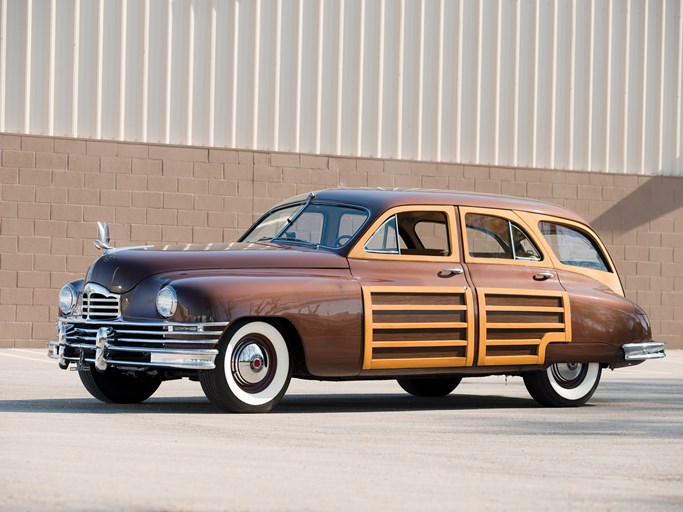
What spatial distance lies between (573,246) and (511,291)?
1.08 meters

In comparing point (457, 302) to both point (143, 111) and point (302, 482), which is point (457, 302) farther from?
point (143, 111)

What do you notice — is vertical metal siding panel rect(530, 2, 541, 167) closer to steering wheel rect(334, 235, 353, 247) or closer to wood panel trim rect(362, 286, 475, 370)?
wood panel trim rect(362, 286, 475, 370)

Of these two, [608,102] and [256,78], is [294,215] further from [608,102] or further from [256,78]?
[608,102]

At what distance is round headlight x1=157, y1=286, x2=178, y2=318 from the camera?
359 inches

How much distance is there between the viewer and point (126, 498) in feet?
18.2

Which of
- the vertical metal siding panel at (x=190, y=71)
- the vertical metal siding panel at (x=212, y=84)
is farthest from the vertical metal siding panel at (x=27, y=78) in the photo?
the vertical metal siding panel at (x=212, y=84)

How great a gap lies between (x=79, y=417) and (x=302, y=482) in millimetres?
3271

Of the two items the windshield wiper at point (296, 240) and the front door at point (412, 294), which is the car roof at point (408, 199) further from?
the windshield wiper at point (296, 240)

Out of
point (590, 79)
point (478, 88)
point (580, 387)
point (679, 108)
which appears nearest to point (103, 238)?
point (580, 387)

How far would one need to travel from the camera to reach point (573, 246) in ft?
37.2

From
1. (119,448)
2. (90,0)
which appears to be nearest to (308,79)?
(90,0)

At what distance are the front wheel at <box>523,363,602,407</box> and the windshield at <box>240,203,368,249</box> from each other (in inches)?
79.6

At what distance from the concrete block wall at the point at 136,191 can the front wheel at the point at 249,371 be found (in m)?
9.21

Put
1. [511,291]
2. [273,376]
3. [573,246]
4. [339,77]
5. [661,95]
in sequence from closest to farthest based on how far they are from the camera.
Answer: [273,376] < [511,291] < [573,246] < [339,77] < [661,95]
